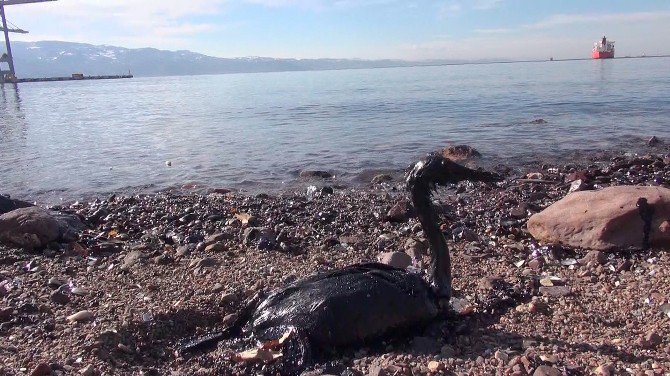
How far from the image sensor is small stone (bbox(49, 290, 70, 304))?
17.0 feet

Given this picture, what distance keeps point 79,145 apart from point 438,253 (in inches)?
662

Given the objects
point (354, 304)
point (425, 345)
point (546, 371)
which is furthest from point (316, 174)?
point (546, 371)

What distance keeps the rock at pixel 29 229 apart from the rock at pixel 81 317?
2.74m

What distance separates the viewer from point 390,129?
1964 centimetres

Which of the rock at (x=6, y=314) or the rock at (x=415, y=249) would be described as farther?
the rock at (x=415, y=249)

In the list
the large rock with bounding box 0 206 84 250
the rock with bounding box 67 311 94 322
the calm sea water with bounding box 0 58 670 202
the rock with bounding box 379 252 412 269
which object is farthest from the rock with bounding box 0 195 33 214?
the rock with bounding box 379 252 412 269

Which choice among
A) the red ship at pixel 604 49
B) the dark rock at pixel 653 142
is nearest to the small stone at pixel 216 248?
the dark rock at pixel 653 142

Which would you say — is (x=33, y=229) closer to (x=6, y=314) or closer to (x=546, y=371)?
(x=6, y=314)

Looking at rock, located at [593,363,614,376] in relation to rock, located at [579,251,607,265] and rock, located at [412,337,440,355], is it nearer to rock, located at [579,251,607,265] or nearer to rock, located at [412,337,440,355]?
rock, located at [412,337,440,355]

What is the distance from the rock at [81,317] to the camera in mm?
4738

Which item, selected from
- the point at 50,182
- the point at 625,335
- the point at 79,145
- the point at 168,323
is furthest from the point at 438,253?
the point at 79,145

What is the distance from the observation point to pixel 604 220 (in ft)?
20.2

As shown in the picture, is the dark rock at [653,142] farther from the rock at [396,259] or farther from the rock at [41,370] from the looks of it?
the rock at [41,370]

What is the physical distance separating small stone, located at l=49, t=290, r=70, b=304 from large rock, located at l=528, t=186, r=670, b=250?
535 cm
